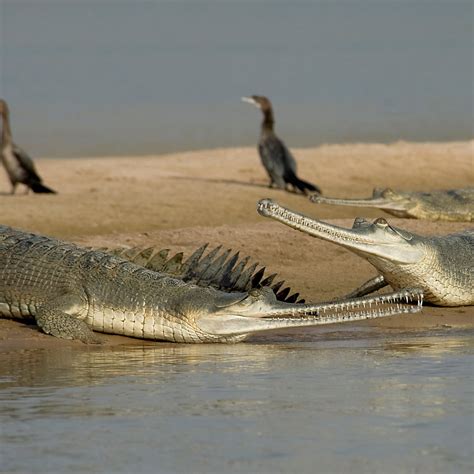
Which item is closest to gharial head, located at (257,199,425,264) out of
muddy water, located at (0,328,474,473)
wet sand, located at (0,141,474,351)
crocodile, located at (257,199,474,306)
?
crocodile, located at (257,199,474,306)

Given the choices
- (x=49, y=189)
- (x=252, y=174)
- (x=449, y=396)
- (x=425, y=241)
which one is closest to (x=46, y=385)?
(x=449, y=396)

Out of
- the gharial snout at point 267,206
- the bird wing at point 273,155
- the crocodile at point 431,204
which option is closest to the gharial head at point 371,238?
the gharial snout at point 267,206

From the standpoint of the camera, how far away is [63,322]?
26.1 feet

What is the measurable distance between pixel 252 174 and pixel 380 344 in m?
13.2

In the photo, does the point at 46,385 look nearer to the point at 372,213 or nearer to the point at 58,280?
the point at 58,280

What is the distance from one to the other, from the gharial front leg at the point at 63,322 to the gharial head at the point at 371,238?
51.7 inches

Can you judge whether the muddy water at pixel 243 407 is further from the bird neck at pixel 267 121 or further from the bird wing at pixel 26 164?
the bird neck at pixel 267 121

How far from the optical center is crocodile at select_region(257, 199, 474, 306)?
8.84 meters

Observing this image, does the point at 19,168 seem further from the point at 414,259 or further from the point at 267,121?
the point at 414,259

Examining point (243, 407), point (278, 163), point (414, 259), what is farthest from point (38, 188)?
point (243, 407)

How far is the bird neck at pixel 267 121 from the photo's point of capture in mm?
20953

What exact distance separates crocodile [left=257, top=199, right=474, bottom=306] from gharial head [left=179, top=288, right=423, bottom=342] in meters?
0.85

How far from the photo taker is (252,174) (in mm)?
21094

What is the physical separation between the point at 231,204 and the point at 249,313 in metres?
8.66
